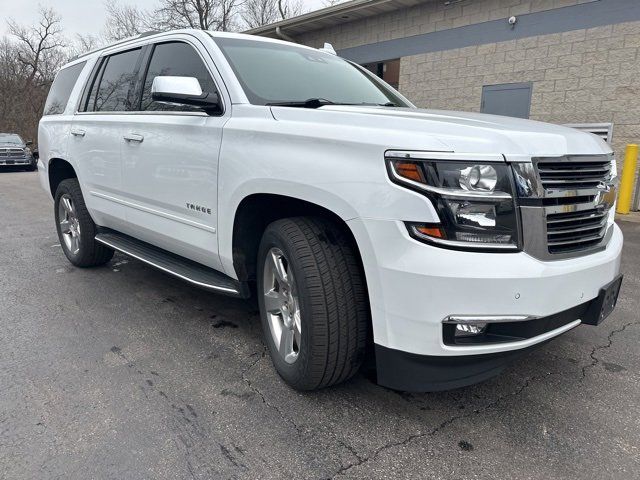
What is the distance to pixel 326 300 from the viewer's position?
220cm

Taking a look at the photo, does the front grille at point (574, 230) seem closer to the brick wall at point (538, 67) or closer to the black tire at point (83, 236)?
the black tire at point (83, 236)

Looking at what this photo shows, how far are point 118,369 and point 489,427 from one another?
2078mm

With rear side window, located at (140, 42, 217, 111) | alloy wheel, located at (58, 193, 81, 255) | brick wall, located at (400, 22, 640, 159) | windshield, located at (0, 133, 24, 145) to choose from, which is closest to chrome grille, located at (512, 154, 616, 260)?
rear side window, located at (140, 42, 217, 111)

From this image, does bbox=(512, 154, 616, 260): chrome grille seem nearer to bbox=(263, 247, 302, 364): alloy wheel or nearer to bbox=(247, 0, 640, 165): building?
bbox=(263, 247, 302, 364): alloy wheel

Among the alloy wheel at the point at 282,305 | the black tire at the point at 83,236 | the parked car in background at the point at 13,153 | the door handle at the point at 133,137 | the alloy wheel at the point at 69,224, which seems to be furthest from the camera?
the parked car in background at the point at 13,153

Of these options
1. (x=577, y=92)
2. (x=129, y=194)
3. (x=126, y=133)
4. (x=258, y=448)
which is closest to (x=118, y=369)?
(x=258, y=448)

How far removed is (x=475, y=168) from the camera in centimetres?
185

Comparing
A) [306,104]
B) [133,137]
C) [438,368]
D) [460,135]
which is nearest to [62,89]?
[133,137]

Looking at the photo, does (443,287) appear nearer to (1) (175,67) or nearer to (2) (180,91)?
(2) (180,91)

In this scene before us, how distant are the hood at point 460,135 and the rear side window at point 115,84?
6.95 feet

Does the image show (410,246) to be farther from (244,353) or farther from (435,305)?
(244,353)

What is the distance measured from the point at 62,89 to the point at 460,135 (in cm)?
471

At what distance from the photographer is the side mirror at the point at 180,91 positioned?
263cm

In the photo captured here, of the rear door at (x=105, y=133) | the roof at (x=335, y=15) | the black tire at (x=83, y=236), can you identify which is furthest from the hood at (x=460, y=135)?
the roof at (x=335, y=15)
